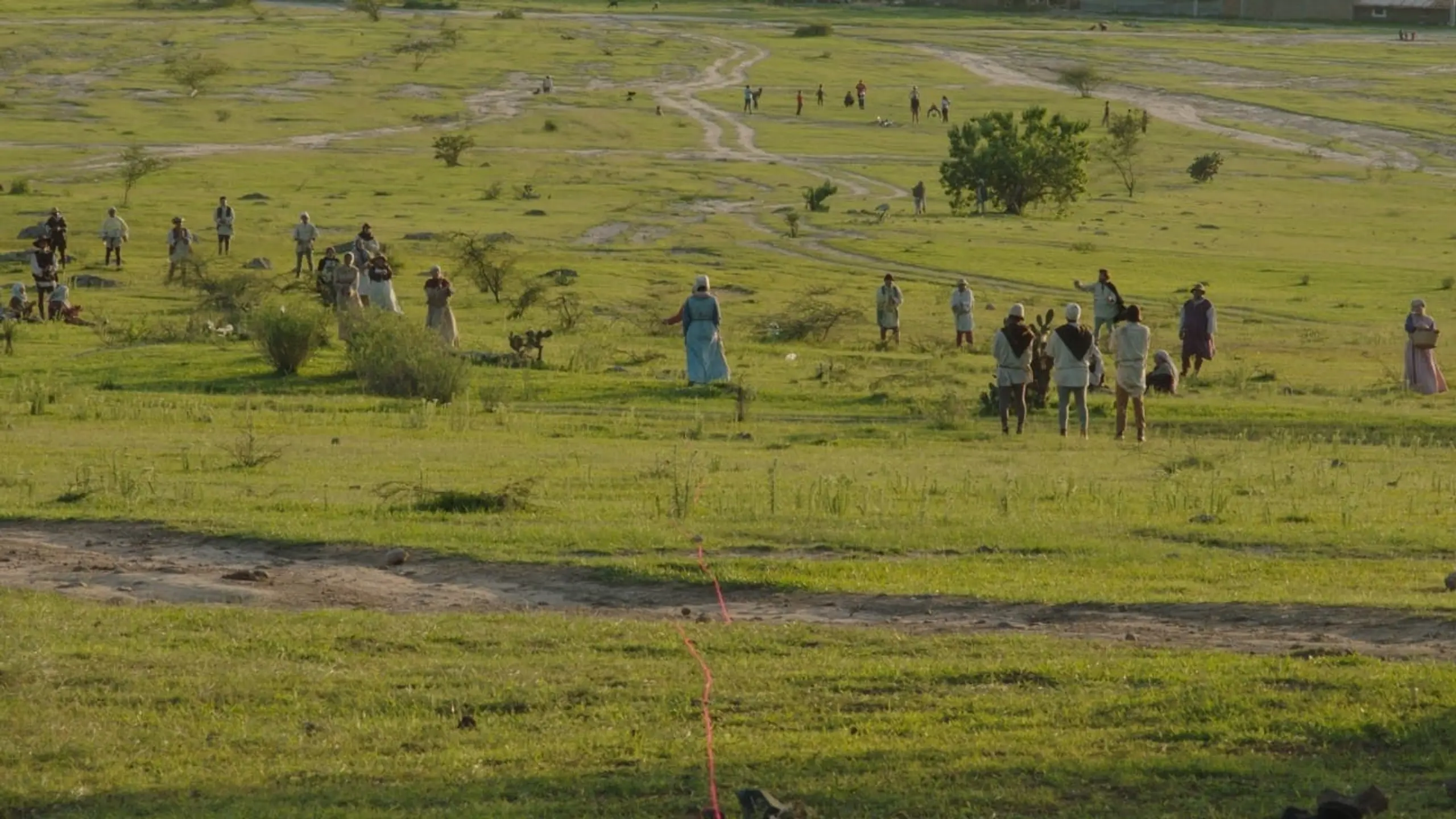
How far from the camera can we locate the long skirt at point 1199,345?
1079 inches

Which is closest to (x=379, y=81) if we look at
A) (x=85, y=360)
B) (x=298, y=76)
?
(x=298, y=76)

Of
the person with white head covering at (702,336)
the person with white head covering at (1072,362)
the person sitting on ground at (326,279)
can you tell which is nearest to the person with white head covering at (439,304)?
the person sitting on ground at (326,279)

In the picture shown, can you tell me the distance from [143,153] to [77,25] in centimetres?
4518

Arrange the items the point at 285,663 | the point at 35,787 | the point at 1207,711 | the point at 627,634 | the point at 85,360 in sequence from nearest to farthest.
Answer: the point at 35,787 < the point at 1207,711 < the point at 285,663 < the point at 627,634 < the point at 85,360

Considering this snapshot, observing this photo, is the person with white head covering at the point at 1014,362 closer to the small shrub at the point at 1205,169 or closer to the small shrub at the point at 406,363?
the small shrub at the point at 406,363

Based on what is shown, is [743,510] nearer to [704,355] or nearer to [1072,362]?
[1072,362]

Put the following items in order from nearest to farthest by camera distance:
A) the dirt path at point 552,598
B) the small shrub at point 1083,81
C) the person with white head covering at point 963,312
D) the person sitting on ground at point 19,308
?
the dirt path at point 552,598, the person sitting on ground at point 19,308, the person with white head covering at point 963,312, the small shrub at point 1083,81

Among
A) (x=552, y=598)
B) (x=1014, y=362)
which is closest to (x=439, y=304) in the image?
(x=1014, y=362)

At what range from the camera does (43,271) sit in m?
30.7

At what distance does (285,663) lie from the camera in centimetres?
988

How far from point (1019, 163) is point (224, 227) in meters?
22.8

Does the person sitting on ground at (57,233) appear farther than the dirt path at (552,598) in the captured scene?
Yes

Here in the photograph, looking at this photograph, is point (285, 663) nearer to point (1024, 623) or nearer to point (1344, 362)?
point (1024, 623)

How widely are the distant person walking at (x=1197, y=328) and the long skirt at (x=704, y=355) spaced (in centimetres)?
636
